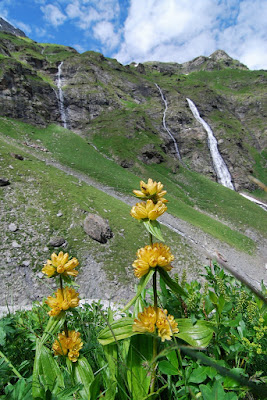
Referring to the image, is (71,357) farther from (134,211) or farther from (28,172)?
(28,172)

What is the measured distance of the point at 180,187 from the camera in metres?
33.9

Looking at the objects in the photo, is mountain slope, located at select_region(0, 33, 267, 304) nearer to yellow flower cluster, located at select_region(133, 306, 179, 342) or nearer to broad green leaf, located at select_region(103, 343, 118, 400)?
yellow flower cluster, located at select_region(133, 306, 179, 342)

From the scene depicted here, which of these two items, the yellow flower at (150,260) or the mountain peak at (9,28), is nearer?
the yellow flower at (150,260)

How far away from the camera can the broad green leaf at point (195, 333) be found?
58.2 inches

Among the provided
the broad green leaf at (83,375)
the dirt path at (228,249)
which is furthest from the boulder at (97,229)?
the broad green leaf at (83,375)

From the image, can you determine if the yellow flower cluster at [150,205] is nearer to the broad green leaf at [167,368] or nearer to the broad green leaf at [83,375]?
the broad green leaf at [167,368]

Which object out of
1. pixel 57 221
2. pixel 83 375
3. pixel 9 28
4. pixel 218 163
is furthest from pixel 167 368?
pixel 9 28

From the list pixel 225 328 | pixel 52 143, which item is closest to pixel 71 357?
pixel 225 328

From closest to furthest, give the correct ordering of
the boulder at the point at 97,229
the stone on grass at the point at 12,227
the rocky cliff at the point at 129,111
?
the stone on grass at the point at 12,227 → the boulder at the point at 97,229 → the rocky cliff at the point at 129,111

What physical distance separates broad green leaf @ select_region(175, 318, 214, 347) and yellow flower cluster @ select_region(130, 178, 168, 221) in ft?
2.90

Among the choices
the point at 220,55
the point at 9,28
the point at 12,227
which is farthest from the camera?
the point at 9,28

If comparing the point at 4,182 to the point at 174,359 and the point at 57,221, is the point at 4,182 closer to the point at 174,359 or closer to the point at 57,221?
the point at 57,221

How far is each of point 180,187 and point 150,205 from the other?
33.3 m

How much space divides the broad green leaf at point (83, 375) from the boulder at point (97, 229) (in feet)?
33.8
